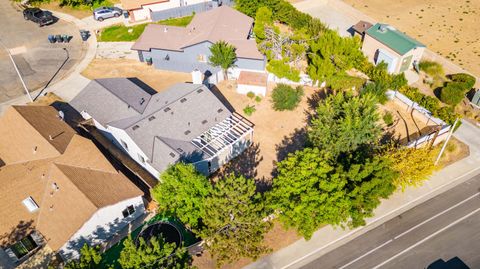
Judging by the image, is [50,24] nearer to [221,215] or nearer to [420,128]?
[221,215]

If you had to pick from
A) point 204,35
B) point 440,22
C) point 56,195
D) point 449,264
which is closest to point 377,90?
point 449,264

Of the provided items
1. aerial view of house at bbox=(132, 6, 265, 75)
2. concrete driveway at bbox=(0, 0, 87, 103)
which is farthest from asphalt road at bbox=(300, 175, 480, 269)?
concrete driveway at bbox=(0, 0, 87, 103)

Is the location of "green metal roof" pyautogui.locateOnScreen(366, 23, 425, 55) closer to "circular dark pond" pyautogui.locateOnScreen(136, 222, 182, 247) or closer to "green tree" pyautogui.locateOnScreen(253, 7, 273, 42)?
"green tree" pyautogui.locateOnScreen(253, 7, 273, 42)

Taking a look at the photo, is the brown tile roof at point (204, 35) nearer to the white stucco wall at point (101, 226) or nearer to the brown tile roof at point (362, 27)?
the brown tile roof at point (362, 27)

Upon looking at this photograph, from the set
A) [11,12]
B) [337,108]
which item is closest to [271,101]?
[337,108]

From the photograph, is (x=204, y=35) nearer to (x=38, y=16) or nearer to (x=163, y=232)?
(x=163, y=232)

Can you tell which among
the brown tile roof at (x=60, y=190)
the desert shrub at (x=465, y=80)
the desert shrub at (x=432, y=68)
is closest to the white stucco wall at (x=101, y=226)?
the brown tile roof at (x=60, y=190)
